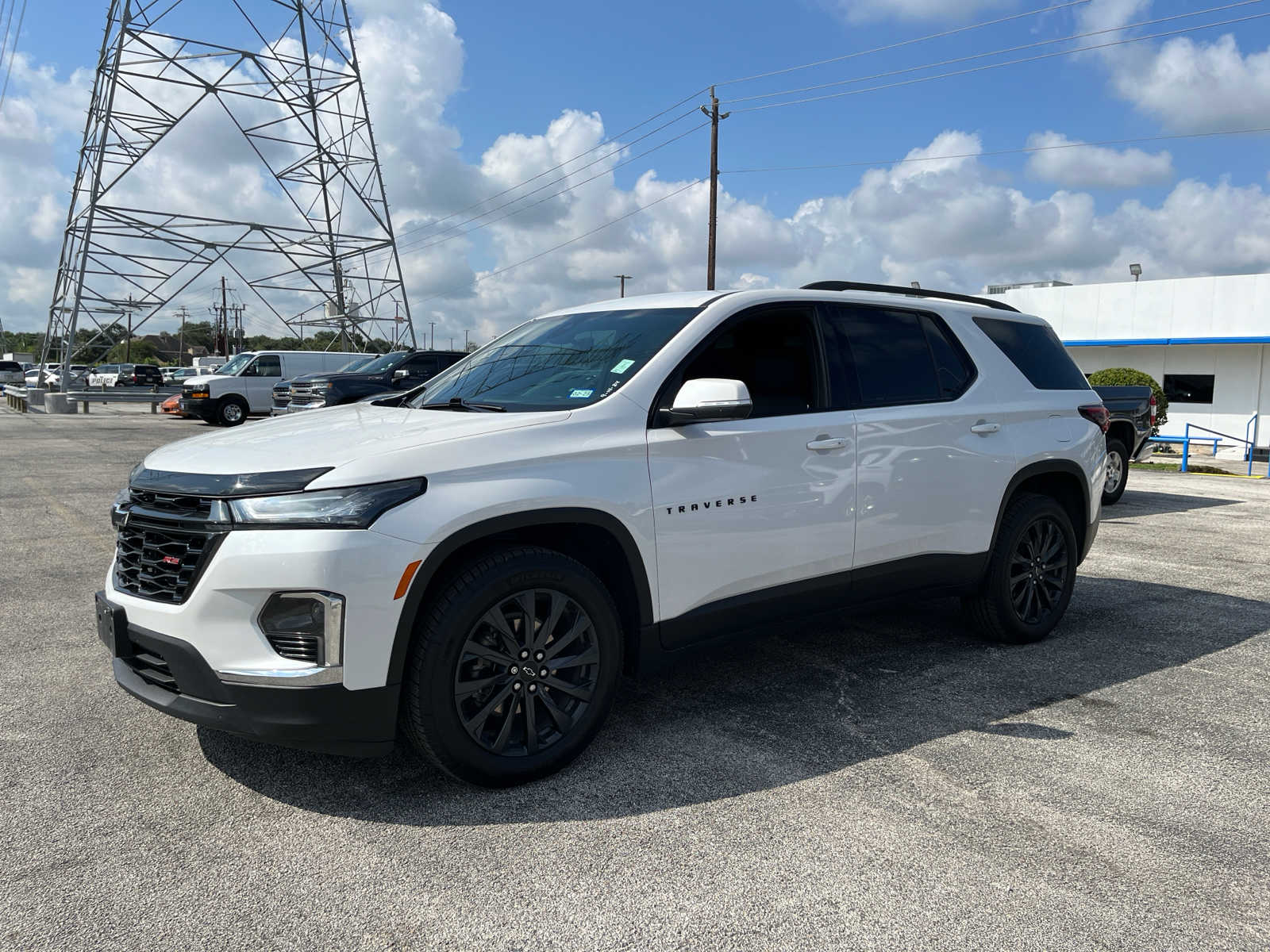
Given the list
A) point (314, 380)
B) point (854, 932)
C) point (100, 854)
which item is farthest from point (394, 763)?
point (314, 380)

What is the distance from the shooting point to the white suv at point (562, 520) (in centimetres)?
316

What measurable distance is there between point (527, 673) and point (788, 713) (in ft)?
4.38

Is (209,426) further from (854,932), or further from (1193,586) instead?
(854,932)

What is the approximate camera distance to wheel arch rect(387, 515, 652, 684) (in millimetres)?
3230

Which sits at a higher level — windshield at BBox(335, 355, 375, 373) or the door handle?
windshield at BBox(335, 355, 375, 373)

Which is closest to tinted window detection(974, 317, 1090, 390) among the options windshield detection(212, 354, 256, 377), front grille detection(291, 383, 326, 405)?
front grille detection(291, 383, 326, 405)

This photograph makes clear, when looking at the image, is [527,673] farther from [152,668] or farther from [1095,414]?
[1095,414]

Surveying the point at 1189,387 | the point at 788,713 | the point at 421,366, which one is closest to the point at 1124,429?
the point at 788,713

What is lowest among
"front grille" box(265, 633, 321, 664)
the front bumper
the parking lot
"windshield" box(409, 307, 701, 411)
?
the parking lot

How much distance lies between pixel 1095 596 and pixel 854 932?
15.9 ft

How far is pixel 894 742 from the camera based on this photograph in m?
3.97

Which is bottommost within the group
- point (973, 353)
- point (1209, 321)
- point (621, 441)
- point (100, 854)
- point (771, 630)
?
point (100, 854)

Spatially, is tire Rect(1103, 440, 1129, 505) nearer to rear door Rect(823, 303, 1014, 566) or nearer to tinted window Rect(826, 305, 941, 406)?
rear door Rect(823, 303, 1014, 566)

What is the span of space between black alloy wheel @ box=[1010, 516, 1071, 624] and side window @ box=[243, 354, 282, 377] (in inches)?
955
